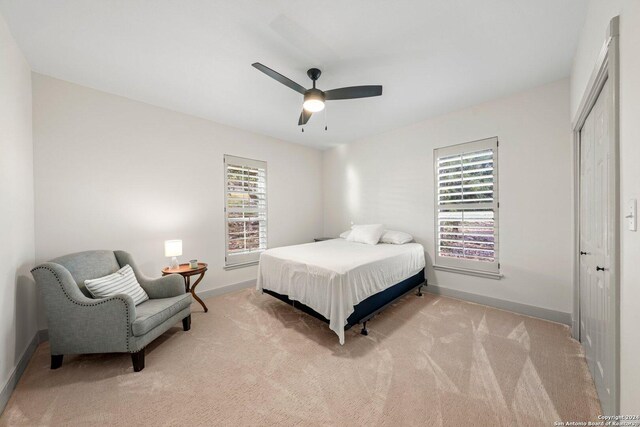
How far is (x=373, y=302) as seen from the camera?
2.71 metres

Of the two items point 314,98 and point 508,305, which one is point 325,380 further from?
point 508,305

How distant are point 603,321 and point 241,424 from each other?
2484 millimetres

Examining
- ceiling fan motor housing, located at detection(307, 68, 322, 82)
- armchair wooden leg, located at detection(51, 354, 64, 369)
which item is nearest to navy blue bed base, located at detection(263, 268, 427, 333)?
armchair wooden leg, located at detection(51, 354, 64, 369)

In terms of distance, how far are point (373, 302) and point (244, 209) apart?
8.76ft

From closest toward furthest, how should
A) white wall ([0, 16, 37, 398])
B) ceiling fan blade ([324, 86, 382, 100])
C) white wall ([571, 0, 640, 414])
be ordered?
white wall ([571, 0, 640, 414]) < white wall ([0, 16, 37, 398]) < ceiling fan blade ([324, 86, 382, 100])

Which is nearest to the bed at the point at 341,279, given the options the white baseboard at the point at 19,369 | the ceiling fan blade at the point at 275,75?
the ceiling fan blade at the point at 275,75

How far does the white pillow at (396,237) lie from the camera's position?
3.77 metres

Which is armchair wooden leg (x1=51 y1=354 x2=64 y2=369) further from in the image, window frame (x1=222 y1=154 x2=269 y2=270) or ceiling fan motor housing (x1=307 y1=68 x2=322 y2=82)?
ceiling fan motor housing (x1=307 y1=68 x2=322 y2=82)

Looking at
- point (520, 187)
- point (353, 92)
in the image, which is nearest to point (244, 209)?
point (353, 92)

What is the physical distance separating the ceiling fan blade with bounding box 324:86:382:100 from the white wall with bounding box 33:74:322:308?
2294 millimetres

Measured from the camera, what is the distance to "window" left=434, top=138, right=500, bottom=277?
322cm

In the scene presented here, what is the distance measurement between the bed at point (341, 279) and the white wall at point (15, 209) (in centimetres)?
217

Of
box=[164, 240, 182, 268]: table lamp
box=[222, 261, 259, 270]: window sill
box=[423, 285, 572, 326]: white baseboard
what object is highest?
box=[164, 240, 182, 268]: table lamp

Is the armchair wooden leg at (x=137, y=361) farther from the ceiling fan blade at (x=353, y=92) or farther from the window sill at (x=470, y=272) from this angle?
the window sill at (x=470, y=272)
